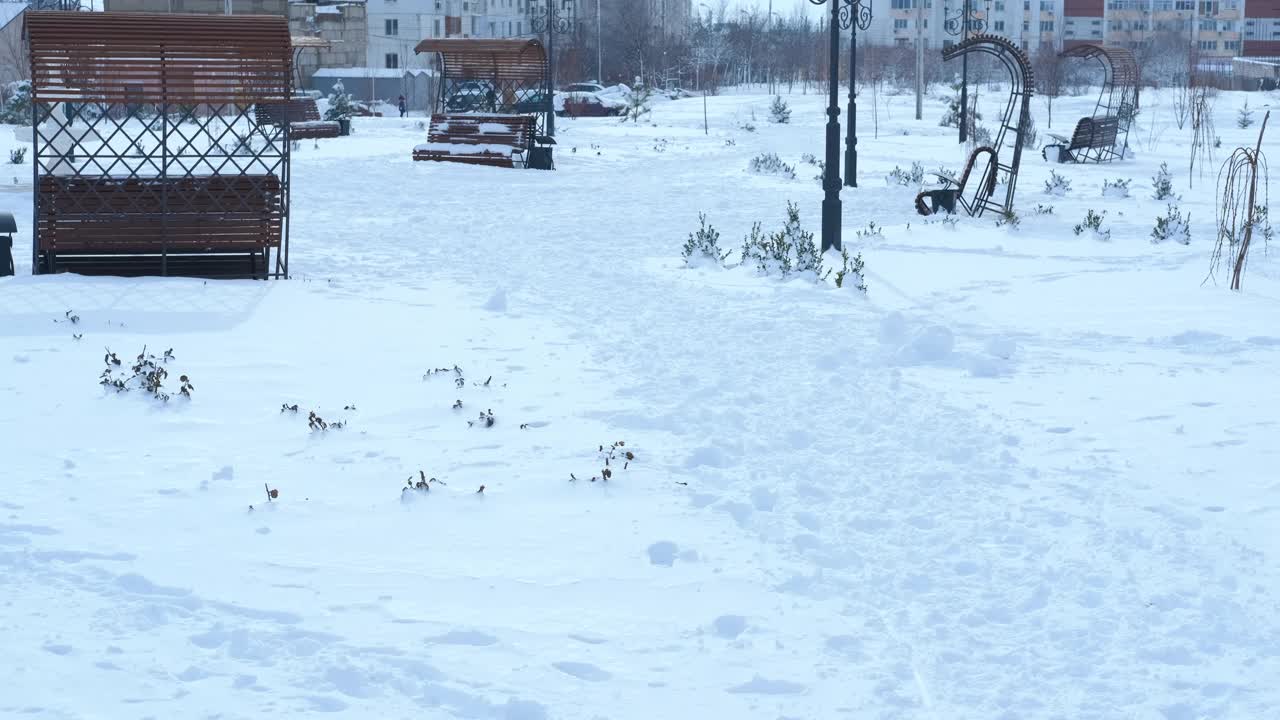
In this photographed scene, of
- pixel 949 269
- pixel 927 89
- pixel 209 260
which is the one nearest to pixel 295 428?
pixel 209 260

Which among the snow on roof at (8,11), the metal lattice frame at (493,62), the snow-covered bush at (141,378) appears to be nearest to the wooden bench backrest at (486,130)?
the metal lattice frame at (493,62)

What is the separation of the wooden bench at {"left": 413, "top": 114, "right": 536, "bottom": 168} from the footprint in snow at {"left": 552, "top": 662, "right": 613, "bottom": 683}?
72.7 feet

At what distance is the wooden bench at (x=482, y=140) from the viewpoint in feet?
85.9

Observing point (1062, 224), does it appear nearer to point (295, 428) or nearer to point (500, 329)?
point (500, 329)

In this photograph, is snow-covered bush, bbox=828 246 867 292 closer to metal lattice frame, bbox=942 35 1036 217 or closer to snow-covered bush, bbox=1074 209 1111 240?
snow-covered bush, bbox=1074 209 1111 240

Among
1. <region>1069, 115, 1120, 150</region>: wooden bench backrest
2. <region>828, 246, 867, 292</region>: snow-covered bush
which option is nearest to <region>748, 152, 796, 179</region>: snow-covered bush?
<region>1069, 115, 1120, 150</region>: wooden bench backrest

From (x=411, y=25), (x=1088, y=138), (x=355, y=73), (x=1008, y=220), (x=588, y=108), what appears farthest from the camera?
(x=411, y=25)

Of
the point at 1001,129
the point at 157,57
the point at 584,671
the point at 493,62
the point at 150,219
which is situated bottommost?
the point at 584,671

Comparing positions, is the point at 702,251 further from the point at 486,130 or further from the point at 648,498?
the point at 486,130

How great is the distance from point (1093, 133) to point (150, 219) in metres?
21.0

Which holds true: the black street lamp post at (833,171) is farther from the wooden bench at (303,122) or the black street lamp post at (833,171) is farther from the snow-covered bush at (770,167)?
the wooden bench at (303,122)

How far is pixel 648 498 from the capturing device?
6309 millimetres

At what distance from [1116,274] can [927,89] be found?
197 ft

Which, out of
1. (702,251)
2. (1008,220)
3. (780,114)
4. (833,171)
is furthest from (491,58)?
(780,114)
